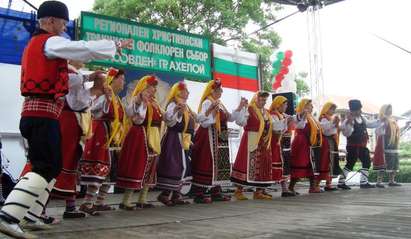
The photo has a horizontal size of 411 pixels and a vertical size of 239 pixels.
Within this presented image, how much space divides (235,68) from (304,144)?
6.87 ft

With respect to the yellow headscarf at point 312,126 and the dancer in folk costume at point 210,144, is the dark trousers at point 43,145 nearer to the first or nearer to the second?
the dancer in folk costume at point 210,144

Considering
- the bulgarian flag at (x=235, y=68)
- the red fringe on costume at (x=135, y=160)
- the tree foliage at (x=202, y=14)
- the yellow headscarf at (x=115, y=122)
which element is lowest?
the red fringe on costume at (x=135, y=160)

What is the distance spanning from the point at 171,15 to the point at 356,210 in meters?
11.2

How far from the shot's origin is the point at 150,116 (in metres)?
5.13

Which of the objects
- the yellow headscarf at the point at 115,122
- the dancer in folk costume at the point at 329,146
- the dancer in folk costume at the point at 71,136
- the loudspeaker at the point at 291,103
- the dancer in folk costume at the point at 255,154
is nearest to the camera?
the dancer in folk costume at the point at 71,136

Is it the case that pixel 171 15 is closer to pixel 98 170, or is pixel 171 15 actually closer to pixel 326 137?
pixel 326 137

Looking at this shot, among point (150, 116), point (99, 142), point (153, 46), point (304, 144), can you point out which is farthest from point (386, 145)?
point (99, 142)

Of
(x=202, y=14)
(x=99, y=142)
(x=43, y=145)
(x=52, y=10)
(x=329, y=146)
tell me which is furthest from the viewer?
(x=202, y=14)

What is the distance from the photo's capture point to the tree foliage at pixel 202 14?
14633 mm

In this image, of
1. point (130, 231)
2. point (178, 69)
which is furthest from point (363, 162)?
point (130, 231)

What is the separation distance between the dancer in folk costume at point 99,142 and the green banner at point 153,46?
1.99 m

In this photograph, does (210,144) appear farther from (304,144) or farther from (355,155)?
(355,155)

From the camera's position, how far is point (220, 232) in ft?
10.5

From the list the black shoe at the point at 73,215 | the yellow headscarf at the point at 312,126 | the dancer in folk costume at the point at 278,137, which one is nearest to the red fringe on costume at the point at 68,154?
the black shoe at the point at 73,215
